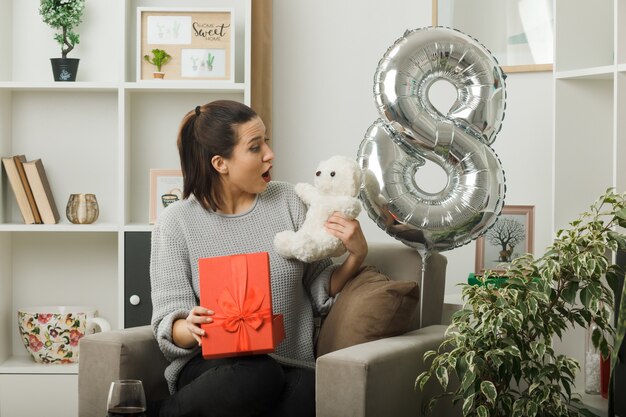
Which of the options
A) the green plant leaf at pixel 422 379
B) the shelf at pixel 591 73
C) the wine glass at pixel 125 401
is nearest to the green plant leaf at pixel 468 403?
the green plant leaf at pixel 422 379

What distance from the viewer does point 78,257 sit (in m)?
3.23

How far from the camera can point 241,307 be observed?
2.02m

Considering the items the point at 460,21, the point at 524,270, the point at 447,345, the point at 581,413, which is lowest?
the point at 581,413

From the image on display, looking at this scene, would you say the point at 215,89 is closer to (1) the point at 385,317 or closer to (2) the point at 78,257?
(2) the point at 78,257

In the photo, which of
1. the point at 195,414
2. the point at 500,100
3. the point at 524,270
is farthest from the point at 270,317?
the point at 500,100

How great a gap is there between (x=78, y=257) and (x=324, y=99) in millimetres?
1106

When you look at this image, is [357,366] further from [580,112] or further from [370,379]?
[580,112]

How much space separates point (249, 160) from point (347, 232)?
0.32 m

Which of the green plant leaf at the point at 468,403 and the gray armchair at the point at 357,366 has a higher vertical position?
the gray armchair at the point at 357,366

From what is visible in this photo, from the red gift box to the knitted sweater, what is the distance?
14cm

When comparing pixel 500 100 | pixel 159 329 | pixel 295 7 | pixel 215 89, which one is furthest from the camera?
pixel 295 7

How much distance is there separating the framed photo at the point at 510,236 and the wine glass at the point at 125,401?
1882 millimetres

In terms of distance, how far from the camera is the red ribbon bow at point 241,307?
200 cm

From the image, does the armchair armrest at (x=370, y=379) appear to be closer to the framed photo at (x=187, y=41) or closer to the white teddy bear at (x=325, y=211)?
the white teddy bear at (x=325, y=211)
